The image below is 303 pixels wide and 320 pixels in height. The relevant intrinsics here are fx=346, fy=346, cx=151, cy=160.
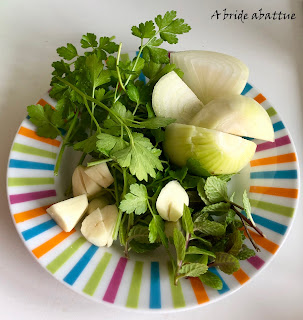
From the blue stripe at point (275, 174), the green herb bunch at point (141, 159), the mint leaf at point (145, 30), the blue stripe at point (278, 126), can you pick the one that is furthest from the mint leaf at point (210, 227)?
the mint leaf at point (145, 30)

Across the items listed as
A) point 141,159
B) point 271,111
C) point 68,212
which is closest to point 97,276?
point 68,212

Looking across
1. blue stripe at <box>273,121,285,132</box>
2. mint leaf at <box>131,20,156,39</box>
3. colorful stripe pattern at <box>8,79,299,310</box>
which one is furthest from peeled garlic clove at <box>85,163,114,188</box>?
blue stripe at <box>273,121,285,132</box>

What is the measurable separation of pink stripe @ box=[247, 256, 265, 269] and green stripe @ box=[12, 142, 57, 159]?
1.63 ft

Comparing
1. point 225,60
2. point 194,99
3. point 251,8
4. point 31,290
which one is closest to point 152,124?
point 194,99

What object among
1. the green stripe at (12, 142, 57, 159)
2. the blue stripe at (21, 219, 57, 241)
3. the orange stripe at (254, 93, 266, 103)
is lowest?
the blue stripe at (21, 219, 57, 241)

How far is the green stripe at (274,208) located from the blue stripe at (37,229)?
1.48 ft

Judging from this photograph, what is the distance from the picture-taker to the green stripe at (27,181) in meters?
0.75

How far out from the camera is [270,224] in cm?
75

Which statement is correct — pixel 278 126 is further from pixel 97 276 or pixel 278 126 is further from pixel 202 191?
pixel 97 276

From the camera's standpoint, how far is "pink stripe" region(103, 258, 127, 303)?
2.14 ft

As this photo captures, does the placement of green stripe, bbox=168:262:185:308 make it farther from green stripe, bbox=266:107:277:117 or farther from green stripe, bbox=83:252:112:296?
green stripe, bbox=266:107:277:117

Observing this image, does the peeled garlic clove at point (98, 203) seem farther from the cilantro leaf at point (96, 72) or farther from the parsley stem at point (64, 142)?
the cilantro leaf at point (96, 72)

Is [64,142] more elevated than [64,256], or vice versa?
[64,142]

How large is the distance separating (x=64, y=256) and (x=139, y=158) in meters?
0.25
